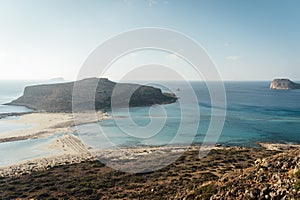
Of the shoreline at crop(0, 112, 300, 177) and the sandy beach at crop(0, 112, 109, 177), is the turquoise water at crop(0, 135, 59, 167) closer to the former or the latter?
the sandy beach at crop(0, 112, 109, 177)

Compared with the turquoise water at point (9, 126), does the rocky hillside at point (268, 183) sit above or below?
above

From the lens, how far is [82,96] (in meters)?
112

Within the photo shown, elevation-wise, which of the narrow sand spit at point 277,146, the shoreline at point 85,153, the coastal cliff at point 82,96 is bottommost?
the narrow sand spit at point 277,146

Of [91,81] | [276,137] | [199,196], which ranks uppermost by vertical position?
[91,81]

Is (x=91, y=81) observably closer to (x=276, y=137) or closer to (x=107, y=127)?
(x=107, y=127)

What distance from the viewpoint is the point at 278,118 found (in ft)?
259

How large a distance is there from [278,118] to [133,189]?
6676 centimetres

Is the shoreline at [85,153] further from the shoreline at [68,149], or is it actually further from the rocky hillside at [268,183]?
the rocky hillside at [268,183]

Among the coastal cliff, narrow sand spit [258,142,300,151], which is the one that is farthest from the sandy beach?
narrow sand spit [258,142,300,151]

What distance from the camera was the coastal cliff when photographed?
10138 centimetres

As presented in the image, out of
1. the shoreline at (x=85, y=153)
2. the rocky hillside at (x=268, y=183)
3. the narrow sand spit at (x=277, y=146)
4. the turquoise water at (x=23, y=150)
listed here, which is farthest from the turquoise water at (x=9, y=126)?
the rocky hillside at (x=268, y=183)

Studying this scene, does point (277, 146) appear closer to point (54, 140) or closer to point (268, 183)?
point (268, 183)

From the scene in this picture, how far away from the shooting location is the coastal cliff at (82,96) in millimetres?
101375

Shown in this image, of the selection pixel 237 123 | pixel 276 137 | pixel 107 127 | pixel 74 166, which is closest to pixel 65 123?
pixel 107 127
